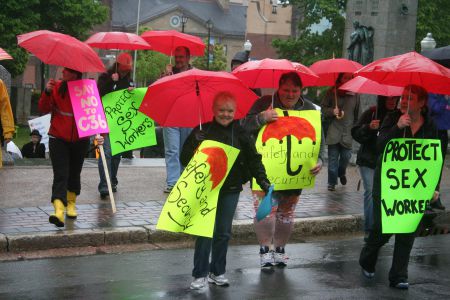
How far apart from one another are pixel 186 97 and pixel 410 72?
2000mm

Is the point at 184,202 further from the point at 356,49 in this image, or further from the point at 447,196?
the point at 356,49

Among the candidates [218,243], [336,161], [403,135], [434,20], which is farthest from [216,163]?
[434,20]

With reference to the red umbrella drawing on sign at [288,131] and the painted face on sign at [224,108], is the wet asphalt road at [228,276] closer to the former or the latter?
the red umbrella drawing on sign at [288,131]

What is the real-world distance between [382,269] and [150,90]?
9.43 feet

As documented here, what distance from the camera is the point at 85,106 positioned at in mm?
8391

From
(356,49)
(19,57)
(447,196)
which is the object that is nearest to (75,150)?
(447,196)

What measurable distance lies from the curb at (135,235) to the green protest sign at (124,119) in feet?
5.61

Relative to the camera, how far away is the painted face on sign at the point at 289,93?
275 inches

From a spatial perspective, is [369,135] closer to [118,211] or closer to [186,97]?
[186,97]

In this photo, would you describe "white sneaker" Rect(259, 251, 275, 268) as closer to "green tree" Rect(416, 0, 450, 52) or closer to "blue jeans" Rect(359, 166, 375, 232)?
"blue jeans" Rect(359, 166, 375, 232)

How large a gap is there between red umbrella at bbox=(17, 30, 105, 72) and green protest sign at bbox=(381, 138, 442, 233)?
10.3 ft

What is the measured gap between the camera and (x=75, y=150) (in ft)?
27.8

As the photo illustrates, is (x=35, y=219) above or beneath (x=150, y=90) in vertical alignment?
beneath

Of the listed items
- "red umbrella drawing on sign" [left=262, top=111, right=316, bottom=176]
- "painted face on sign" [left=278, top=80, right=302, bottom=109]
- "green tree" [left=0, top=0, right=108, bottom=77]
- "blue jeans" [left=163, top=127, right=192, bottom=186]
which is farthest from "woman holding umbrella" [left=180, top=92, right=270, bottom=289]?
"green tree" [left=0, top=0, right=108, bottom=77]
